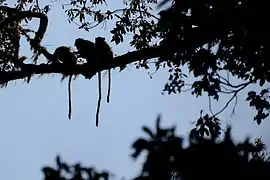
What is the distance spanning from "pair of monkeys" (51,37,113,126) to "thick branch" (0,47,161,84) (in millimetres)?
75

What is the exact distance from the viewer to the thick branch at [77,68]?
7.08 m

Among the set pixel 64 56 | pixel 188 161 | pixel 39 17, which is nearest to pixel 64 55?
pixel 64 56

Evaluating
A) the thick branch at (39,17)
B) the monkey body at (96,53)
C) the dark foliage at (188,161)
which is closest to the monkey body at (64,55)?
the monkey body at (96,53)

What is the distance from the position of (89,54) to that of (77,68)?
616 mm

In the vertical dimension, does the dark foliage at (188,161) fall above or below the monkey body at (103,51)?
below

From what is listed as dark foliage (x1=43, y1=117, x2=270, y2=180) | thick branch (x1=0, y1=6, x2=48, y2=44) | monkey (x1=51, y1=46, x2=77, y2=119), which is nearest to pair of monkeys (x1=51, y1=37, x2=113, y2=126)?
monkey (x1=51, y1=46, x2=77, y2=119)

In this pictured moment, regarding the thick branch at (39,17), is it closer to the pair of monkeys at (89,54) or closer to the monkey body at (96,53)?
the pair of monkeys at (89,54)

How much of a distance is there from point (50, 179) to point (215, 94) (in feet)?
14.8

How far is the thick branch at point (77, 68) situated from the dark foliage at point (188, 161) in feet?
11.2

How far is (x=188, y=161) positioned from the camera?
336 cm

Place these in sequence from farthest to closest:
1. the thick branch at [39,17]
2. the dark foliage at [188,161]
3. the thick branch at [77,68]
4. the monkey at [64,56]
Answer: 1. the thick branch at [39,17]
2. the monkey at [64,56]
3. the thick branch at [77,68]
4. the dark foliage at [188,161]

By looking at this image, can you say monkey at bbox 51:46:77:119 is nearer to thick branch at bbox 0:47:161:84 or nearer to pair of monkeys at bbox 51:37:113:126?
pair of monkeys at bbox 51:37:113:126

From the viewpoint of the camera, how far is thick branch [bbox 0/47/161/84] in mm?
7078

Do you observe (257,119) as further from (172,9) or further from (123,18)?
(123,18)
